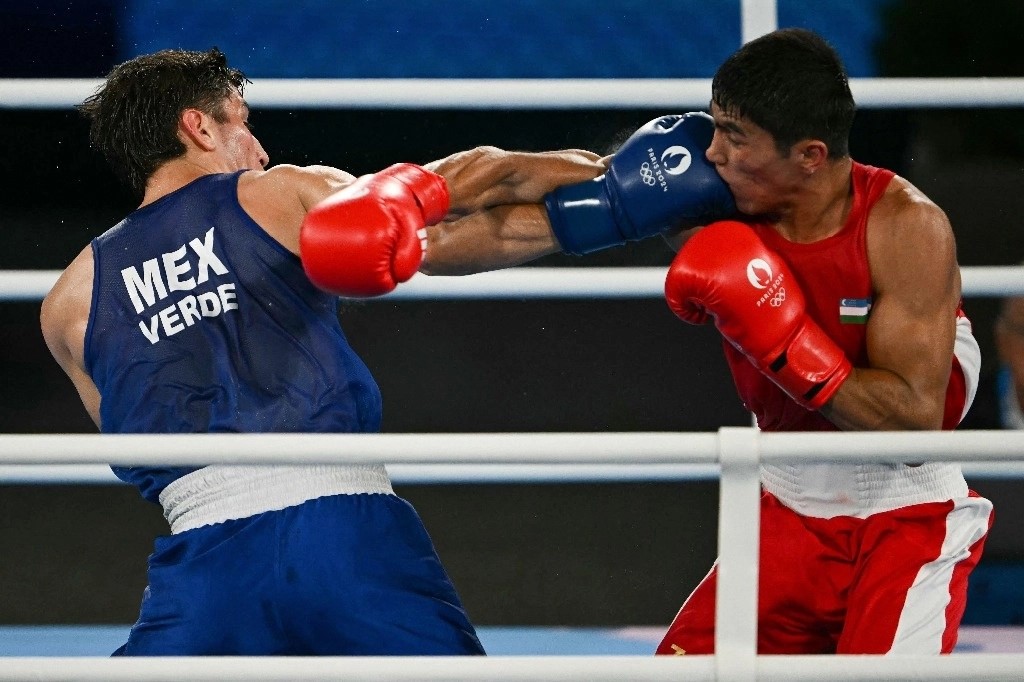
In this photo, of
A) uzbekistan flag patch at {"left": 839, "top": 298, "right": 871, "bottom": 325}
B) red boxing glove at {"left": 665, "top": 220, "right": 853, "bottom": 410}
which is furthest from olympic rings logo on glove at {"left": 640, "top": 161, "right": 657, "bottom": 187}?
uzbekistan flag patch at {"left": 839, "top": 298, "right": 871, "bottom": 325}

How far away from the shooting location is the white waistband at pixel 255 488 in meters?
1.81

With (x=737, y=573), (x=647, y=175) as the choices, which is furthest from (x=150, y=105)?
(x=737, y=573)

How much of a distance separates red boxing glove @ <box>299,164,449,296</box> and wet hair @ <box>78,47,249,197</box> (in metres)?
0.46

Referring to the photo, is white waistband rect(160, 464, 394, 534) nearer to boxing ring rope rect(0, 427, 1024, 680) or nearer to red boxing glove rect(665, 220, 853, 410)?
boxing ring rope rect(0, 427, 1024, 680)

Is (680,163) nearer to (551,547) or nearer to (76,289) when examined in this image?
(76,289)

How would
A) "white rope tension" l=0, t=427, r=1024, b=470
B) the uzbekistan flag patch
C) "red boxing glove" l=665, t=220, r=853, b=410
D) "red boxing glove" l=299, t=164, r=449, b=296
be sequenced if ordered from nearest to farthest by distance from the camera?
"white rope tension" l=0, t=427, r=1024, b=470 < "red boxing glove" l=299, t=164, r=449, b=296 < "red boxing glove" l=665, t=220, r=853, b=410 < the uzbekistan flag patch

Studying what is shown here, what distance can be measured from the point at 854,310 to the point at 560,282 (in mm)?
603

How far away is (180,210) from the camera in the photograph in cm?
194

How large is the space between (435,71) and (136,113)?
5.59ft

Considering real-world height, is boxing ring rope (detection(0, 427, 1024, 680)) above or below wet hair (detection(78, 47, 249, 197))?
below

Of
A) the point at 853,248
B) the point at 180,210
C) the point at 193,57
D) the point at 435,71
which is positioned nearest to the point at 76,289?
the point at 180,210

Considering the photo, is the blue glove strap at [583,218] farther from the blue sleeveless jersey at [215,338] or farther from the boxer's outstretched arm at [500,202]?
the blue sleeveless jersey at [215,338]

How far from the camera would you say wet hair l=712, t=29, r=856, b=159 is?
1.83 meters

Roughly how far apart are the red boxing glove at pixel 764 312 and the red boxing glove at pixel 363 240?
403mm
